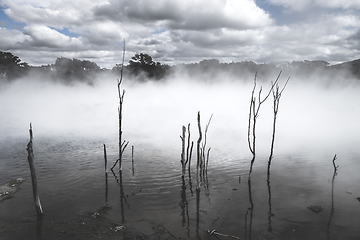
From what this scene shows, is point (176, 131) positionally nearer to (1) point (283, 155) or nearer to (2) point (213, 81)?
(1) point (283, 155)

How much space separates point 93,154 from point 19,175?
4.25 metres

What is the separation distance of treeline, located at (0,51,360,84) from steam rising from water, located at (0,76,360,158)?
8.65 feet

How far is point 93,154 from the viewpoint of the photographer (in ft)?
49.0

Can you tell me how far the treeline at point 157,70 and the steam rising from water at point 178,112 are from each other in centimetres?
264

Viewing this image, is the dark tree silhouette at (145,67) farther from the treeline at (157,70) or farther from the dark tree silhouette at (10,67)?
the dark tree silhouette at (10,67)

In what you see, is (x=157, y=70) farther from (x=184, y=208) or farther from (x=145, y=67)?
(x=184, y=208)

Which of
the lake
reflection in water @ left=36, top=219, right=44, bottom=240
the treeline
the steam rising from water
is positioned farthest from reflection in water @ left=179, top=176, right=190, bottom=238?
the treeline

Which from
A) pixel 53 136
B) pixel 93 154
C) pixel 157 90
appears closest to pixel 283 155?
pixel 93 154

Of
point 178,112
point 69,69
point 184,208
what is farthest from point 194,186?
point 69,69

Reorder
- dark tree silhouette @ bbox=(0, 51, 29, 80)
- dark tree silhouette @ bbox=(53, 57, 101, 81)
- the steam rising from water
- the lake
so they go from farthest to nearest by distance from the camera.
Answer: dark tree silhouette @ bbox=(53, 57, 101, 81), dark tree silhouette @ bbox=(0, 51, 29, 80), the steam rising from water, the lake

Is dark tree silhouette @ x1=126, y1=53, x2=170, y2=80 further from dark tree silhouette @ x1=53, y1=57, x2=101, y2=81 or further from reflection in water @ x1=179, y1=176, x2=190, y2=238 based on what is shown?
reflection in water @ x1=179, y1=176, x2=190, y2=238

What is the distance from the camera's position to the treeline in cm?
5500

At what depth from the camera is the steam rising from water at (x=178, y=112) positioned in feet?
66.2

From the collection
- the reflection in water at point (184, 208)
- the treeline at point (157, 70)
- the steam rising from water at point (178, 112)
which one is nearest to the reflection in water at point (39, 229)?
the reflection in water at point (184, 208)
